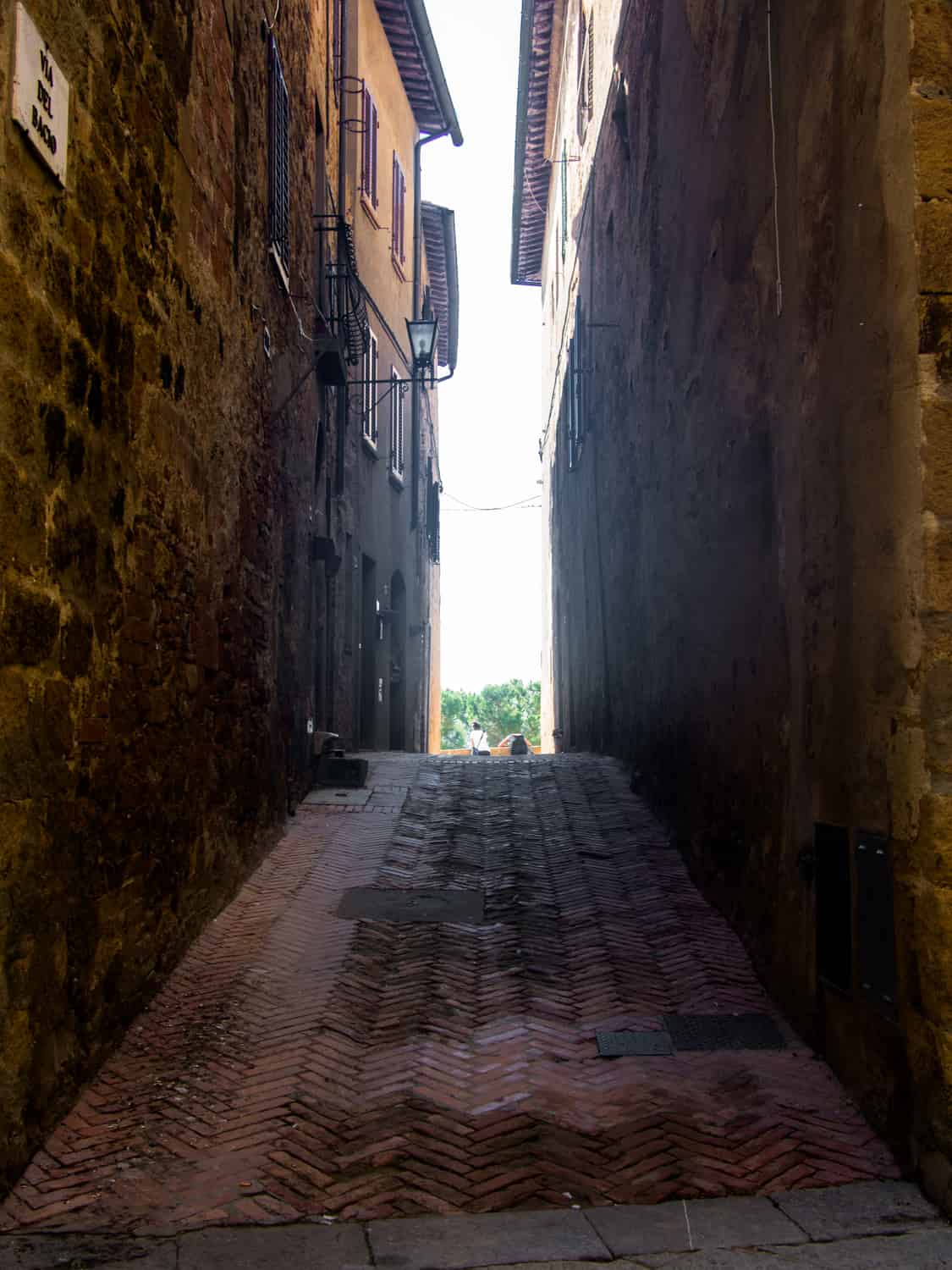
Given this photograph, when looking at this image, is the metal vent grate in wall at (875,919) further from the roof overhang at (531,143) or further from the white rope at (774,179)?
the roof overhang at (531,143)

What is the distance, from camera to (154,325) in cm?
516

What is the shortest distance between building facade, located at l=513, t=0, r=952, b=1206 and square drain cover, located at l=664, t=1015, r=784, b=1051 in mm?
147

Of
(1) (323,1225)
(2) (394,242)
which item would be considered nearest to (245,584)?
(1) (323,1225)

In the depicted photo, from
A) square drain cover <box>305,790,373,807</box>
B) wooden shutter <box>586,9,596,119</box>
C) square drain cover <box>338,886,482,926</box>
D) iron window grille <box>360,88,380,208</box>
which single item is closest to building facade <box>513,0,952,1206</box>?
square drain cover <box>338,886,482,926</box>

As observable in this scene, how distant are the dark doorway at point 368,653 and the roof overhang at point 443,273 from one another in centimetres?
576

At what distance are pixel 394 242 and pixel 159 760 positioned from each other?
512 inches

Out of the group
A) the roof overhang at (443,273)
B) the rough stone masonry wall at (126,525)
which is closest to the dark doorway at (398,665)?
the roof overhang at (443,273)

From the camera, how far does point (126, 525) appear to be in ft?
15.8

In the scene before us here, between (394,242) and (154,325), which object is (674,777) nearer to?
(154,325)

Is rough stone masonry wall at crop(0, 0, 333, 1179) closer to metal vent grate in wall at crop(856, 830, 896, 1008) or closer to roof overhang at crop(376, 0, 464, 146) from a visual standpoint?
metal vent grate in wall at crop(856, 830, 896, 1008)

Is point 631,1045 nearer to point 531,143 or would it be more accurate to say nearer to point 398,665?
point 398,665

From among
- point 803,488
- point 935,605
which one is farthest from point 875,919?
point 803,488

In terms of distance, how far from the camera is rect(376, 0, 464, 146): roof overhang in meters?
16.2

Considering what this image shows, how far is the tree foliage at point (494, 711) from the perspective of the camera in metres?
53.7
